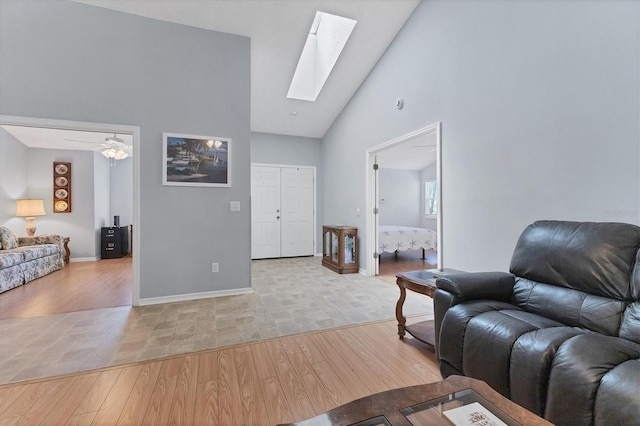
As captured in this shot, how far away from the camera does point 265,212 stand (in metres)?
6.12

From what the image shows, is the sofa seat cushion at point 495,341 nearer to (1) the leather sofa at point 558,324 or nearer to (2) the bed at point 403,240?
(1) the leather sofa at point 558,324

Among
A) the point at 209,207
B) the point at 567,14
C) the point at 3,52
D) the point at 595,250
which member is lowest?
the point at 595,250

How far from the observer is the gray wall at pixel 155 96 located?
2877 mm

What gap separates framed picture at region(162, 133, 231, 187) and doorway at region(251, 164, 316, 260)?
2526 mm

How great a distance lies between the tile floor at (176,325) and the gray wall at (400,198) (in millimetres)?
4310

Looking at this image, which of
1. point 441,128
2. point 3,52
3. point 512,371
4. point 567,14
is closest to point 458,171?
point 441,128

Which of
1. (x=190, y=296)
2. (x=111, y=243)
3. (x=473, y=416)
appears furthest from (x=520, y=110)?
(x=111, y=243)

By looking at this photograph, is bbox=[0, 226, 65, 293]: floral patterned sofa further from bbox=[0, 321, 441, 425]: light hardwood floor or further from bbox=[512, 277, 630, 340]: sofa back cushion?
bbox=[512, 277, 630, 340]: sofa back cushion

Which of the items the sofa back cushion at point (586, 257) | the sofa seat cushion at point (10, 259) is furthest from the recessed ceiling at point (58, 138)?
the sofa back cushion at point (586, 257)

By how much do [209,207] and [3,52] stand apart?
2.52 metres

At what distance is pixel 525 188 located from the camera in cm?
228

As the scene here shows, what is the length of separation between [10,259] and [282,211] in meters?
4.25

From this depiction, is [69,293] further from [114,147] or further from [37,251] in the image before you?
[114,147]

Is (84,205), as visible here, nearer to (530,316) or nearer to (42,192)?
(42,192)
